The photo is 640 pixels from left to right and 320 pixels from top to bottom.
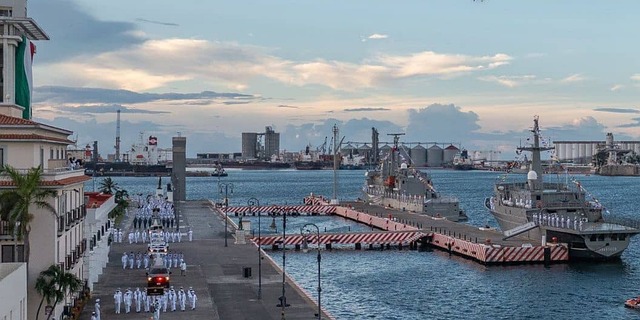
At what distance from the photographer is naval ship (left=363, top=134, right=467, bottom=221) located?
11138 cm

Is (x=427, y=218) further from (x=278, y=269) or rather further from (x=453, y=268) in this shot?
(x=278, y=269)

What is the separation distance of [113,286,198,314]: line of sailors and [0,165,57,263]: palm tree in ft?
25.5

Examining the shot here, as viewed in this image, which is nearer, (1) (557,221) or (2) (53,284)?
(2) (53,284)

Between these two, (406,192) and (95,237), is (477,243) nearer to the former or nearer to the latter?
(95,237)

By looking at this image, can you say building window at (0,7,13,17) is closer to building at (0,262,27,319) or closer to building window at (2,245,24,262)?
building window at (2,245,24,262)

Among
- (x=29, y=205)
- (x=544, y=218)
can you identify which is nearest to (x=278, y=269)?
(x=29, y=205)

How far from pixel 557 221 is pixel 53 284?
1872 inches

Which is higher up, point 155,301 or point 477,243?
point 155,301

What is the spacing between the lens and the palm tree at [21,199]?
33906 millimetres

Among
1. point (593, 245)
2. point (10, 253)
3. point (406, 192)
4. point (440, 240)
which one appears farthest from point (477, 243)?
point (406, 192)

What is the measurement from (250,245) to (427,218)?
35702 mm

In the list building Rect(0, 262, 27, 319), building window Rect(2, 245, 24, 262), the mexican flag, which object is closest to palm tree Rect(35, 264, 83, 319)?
building window Rect(2, 245, 24, 262)

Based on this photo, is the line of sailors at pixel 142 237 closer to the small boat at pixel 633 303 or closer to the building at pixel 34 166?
the building at pixel 34 166

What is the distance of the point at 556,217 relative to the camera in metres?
71.8
